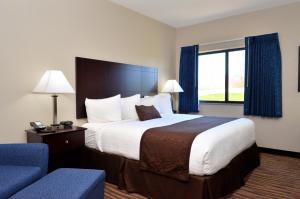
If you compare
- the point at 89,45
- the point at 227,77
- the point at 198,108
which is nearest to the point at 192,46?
the point at 227,77

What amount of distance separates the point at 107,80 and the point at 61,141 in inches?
53.4

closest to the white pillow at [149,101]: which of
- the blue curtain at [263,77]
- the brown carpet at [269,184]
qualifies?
the brown carpet at [269,184]

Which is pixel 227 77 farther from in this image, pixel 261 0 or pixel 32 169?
pixel 32 169

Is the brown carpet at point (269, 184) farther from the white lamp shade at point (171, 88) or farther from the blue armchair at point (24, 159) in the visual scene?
the white lamp shade at point (171, 88)

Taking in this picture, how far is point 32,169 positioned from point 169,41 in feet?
13.1

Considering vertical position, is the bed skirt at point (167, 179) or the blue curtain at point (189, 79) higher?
the blue curtain at point (189, 79)

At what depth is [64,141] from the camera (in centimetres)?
247

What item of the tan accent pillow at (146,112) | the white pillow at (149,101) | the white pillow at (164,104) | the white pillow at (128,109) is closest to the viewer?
the tan accent pillow at (146,112)

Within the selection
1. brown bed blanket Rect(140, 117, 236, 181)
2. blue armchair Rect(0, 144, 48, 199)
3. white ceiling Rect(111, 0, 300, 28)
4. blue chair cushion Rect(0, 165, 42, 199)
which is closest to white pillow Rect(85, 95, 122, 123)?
brown bed blanket Rect(140, 117, 236, 181)

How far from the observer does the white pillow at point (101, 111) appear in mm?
3041

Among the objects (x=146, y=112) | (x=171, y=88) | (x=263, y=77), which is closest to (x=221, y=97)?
(x=263, y=77)

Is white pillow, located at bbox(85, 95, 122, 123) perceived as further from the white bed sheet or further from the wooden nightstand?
the wooden nightstand

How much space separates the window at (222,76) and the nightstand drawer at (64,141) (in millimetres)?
3098

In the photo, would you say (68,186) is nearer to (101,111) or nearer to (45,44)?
(101,111)
